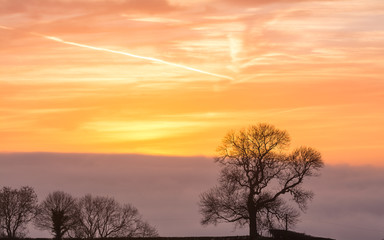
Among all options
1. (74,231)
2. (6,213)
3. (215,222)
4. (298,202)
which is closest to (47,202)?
(6,213)

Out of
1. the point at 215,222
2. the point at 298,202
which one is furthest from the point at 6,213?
the point at 298,202

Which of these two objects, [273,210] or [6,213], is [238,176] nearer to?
[273,210]

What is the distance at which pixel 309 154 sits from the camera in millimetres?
129500

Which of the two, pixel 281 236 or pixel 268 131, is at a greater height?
pixel 268 131

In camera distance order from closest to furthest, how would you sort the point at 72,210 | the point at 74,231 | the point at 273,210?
1. the point at 273,210
2. the point at 74,231
3. the point at 72,210

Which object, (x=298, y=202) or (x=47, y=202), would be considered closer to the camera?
(x=298, y=202)

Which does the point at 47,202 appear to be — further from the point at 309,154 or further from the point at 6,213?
the point at 309,154

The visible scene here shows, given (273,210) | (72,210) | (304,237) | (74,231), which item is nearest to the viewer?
(304,237)

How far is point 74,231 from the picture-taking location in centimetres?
13725

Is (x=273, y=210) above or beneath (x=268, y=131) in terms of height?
beneath

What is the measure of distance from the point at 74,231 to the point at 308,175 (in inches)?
1483

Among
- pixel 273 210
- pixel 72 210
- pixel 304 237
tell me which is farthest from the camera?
pixel 72 210

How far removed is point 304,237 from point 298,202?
13.2m

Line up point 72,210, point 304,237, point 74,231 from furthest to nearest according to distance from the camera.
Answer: point 72,210 → point 74,231 → point 304,237
